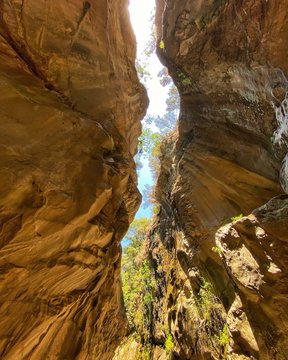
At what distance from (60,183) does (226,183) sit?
6866mm

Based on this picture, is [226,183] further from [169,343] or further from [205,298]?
[169,343]

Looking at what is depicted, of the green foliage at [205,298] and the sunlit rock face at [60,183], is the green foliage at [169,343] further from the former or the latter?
the sunlit rock face at [60,183]

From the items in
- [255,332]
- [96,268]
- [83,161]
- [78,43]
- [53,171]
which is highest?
[78,43]

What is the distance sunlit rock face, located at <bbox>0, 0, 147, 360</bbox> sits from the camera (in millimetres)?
3807

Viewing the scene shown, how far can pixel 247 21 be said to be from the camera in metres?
9.79

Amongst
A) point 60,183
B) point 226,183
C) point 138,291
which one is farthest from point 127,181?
point 138,291

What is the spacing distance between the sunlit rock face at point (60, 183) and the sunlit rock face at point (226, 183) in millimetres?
2983

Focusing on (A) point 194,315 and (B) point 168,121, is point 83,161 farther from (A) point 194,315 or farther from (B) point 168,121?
(B) point 168,121

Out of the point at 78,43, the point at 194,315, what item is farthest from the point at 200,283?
the point at 78,43

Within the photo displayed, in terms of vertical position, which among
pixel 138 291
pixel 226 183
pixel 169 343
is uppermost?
pixel 226 183

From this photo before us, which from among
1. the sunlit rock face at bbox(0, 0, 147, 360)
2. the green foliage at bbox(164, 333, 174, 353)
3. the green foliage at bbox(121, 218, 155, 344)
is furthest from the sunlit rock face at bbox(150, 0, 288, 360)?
the sunlit rock face at bbox(0, 0, 147, 360)

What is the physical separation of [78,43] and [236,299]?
7.84 meters

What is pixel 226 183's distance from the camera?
967cm

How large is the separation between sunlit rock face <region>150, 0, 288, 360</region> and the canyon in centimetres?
4
